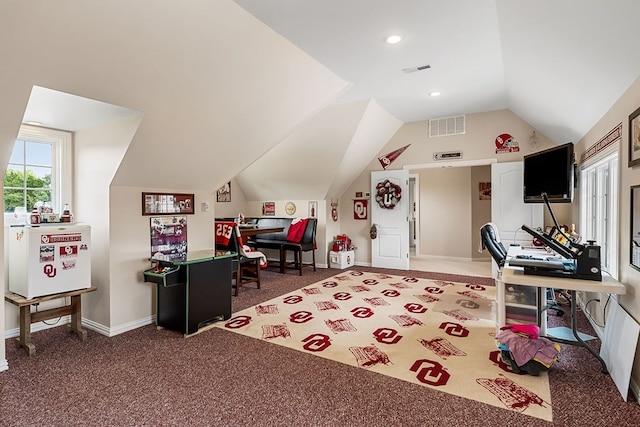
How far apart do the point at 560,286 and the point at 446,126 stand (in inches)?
158

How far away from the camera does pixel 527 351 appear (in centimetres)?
246

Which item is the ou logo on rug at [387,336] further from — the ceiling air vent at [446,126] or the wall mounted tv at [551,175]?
the ceiling air vent at [446,126]

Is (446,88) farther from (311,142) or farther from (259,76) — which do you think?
(259,76)

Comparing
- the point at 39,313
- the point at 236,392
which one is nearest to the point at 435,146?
the point at 236,392

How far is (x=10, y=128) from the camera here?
2.33m

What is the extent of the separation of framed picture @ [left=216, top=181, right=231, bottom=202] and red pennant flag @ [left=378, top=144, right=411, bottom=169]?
3.13m

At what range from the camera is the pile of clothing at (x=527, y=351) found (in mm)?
2439

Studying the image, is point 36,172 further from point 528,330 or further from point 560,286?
point 560,286

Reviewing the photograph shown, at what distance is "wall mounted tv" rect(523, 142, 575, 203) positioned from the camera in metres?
3.77

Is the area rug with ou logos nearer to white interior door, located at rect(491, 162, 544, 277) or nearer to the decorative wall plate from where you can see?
white interior door, located at rect(491, 162, 544, 277)

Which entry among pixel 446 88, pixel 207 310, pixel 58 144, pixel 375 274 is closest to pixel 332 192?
pixel 375 274

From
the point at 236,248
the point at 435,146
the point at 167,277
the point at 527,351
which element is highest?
the point at 435,146

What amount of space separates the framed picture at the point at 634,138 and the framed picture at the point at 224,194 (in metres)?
6.17

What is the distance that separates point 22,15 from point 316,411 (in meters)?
2.71
